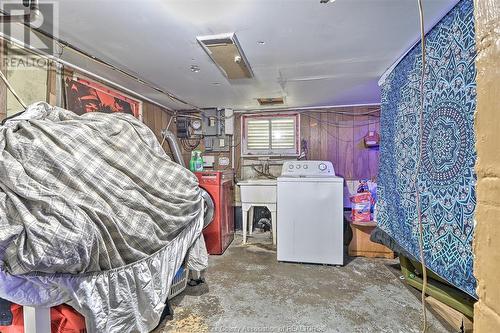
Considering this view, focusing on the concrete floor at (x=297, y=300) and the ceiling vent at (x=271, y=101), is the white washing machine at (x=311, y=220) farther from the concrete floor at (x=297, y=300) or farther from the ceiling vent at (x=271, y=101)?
the ceiling vent at (x=271, y=101)

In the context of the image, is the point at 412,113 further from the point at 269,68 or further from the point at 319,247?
the point at 319,247

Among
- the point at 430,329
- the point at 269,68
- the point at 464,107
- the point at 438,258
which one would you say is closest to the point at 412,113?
the point at 464,107

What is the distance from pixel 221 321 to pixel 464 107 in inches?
77.0

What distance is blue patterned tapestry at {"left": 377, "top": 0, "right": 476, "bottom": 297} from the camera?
45.7 inches

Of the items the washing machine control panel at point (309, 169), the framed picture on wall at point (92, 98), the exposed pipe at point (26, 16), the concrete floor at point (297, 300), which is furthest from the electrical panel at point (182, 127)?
the exposed pipe at point (26, 16)

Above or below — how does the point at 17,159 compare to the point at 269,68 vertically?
below

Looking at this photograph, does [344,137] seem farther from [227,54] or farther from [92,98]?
[92,98]

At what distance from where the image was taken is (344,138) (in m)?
3.85

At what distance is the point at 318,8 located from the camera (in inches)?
54.9

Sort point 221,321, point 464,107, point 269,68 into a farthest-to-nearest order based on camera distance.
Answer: point 269,68 → point 221,321 → point 464,107

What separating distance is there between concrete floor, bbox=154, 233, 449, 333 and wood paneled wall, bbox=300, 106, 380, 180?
1.44 meters

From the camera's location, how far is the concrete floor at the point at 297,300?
68.6 inches

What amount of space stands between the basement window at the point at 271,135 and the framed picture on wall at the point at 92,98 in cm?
182

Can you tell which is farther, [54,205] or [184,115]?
[184,115]
